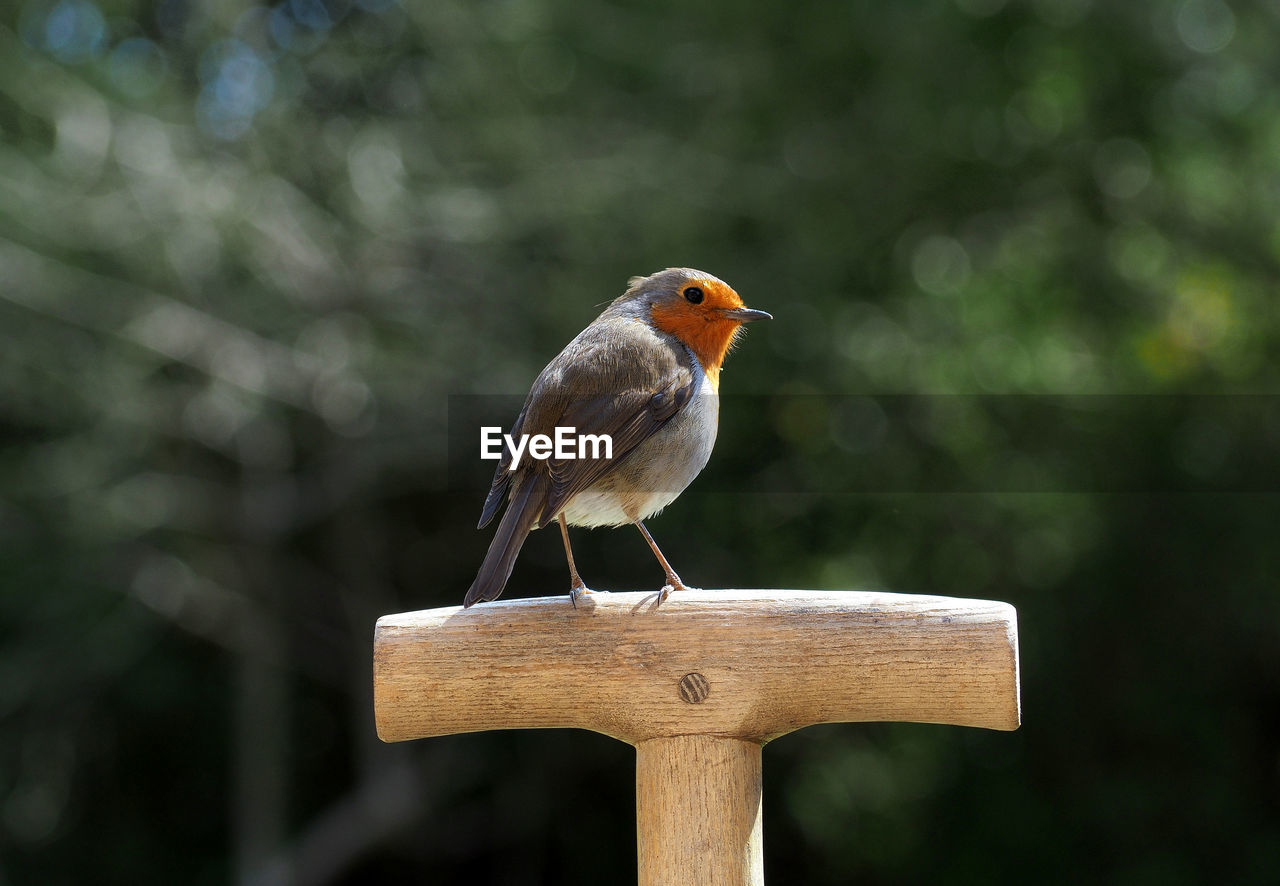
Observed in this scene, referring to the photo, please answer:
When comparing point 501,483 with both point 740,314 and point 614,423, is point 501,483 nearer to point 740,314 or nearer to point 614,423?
point 614,423

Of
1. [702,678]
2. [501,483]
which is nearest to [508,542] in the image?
[501,483]

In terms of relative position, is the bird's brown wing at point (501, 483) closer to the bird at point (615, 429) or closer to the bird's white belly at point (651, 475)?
the bird at point (615, 429)

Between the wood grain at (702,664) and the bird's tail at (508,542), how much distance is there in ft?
0.47

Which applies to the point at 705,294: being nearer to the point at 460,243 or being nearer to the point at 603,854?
the point at 460,243

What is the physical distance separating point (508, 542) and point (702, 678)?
44 centimetres

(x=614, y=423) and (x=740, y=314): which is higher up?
(x=740, y=314)

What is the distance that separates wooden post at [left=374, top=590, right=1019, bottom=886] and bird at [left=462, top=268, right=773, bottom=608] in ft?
0.41

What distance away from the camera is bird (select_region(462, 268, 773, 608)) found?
8.41 ft

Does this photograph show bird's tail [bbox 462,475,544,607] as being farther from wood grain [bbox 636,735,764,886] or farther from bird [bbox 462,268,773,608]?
wood grain [bbox 636,735,764,886]

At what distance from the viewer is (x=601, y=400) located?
2672mm

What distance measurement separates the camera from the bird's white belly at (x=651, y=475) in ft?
8.84

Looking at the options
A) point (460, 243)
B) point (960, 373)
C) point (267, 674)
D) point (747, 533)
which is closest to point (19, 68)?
point (460, 243)

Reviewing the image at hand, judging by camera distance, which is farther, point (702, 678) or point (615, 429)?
point (615, 429)

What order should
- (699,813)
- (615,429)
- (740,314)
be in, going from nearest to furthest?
1. (699,813)
2. (615,429)
3. (740,314)
